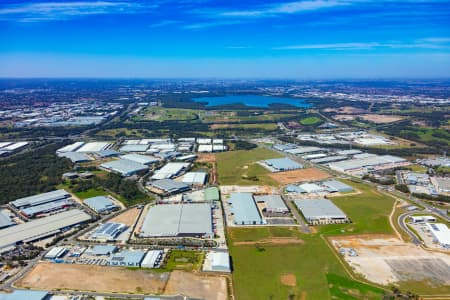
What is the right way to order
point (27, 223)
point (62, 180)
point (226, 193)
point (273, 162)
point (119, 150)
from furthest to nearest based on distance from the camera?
point (119, 150)
point (273, 162)
point (62, 180)
point (226, 193)
point (27, 223)

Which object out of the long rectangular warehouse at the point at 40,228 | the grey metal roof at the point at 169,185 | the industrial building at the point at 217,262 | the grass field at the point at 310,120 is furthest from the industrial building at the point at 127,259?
the grass field at the point at 310,120

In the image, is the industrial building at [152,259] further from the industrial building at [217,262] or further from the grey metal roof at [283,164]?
the grey metal roof at [283,164]

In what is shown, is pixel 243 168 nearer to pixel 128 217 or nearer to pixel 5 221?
pixel 128 217

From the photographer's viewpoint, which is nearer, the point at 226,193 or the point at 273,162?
the point at 226,193

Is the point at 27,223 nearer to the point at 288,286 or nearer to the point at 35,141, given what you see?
the point at 288,286

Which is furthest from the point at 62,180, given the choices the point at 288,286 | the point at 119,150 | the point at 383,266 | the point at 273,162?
the point at 383,266

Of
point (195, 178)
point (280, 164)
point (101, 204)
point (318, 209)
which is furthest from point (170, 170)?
point (318, 209)

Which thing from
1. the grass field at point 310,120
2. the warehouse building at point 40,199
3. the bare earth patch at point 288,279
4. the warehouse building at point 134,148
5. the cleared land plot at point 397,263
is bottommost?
the bare earth patch at point 288,279
